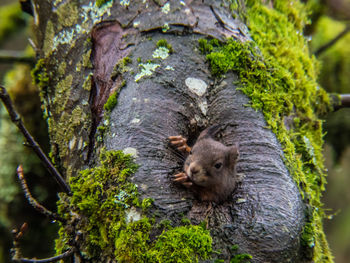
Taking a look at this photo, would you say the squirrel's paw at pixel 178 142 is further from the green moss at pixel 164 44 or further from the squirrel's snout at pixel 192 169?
the green moss at pixel 164 44

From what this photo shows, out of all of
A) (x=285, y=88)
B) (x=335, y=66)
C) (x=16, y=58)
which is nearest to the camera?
(x=285, y=88)

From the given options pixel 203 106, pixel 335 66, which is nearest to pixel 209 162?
pixel 203 106

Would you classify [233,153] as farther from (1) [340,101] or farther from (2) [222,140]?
(1) [340,101]

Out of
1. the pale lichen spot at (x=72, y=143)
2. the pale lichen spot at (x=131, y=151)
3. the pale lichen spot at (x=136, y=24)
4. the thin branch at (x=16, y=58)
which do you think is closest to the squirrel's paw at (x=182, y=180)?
the pale lichen spot at (x=131, y=151)

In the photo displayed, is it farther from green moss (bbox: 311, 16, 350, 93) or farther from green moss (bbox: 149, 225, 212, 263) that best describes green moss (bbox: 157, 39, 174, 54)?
green moss (bbox: 311, 16, 350, 93)

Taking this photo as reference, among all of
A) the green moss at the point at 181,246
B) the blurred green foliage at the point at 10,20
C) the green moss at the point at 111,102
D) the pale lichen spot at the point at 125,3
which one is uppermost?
the blurred green foliage at the point at 10,20

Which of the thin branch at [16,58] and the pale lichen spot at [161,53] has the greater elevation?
the thin branch at [16,58]
